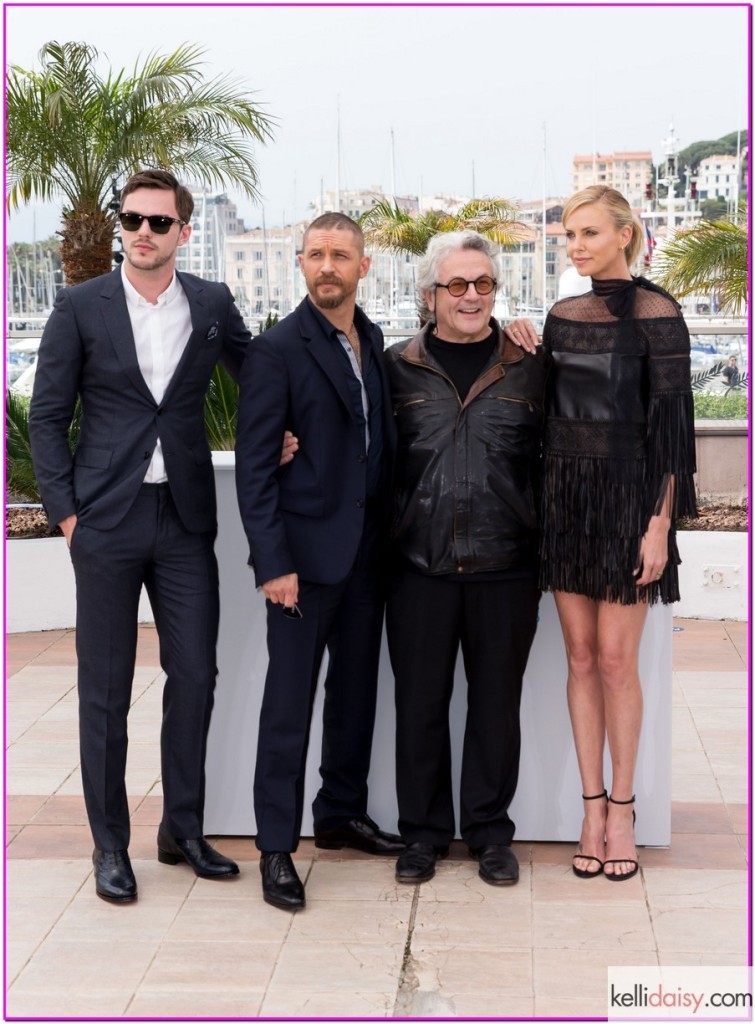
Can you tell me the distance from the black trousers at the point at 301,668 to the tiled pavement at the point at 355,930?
28cm

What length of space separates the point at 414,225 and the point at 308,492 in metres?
17.5

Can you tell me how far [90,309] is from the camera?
352cm

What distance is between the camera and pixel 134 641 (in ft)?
12.1

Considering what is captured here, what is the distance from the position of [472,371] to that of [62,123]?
8.11 meters

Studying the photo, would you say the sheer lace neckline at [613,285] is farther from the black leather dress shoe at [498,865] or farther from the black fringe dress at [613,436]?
the black leather dress shoe at [498,865]

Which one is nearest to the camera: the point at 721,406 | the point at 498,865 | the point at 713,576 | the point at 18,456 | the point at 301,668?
the point at 301,668

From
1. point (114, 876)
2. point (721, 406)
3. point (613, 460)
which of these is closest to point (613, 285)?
point (613, 460)

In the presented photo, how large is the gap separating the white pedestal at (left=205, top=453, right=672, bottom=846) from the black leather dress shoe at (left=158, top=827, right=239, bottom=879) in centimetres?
22

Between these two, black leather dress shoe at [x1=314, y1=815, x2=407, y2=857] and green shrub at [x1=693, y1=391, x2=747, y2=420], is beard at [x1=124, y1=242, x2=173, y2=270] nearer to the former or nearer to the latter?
black leather dress shoe at [x1=314, y1=815, x2=407, y2=857]

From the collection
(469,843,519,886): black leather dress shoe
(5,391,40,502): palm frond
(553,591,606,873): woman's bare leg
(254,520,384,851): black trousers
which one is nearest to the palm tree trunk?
(5,391,40,502): palm frond

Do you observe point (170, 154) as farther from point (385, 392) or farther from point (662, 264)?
point (385, 392)

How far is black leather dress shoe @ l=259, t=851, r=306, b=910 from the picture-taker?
142 inches

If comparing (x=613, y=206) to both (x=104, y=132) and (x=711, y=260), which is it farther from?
(x=104, y=132)

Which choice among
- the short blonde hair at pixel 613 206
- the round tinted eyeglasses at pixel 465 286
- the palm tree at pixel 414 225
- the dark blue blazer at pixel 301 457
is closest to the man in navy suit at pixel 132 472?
the dark blue blazer at pixel 301 457
